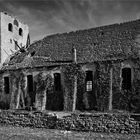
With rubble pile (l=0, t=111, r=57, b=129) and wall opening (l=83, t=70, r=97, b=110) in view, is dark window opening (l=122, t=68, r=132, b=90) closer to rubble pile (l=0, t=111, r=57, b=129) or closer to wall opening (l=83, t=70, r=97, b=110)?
wall opening (l=83, t=70, r=97, b=110)

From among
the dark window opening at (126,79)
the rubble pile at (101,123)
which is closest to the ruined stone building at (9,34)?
the dark window opening at (126,79)

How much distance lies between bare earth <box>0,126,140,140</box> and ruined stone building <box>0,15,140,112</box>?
615cm

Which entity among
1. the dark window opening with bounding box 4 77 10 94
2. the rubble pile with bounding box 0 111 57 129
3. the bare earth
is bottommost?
the bare earth

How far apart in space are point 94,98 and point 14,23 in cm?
1768

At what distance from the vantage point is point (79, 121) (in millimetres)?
10258

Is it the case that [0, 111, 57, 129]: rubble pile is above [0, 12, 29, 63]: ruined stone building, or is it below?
below

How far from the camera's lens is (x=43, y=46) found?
2148 cm

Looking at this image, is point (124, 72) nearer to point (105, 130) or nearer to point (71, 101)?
point (71, 101)

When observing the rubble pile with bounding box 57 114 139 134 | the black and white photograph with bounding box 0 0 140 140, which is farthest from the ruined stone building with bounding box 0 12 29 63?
the rubble pile with bounding box 57 114 139 134

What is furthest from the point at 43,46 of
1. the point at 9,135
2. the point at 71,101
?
the point at 9,135

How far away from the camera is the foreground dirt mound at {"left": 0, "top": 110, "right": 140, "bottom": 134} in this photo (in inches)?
373

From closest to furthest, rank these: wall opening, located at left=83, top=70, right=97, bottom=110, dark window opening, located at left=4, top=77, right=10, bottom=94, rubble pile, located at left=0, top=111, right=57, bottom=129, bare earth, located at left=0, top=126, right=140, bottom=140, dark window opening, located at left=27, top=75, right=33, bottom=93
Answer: bare earth, located at left=0, top=126, right=140, bottom=140, rubble pile, located at left=0, top=111, right=57, bottom=129, wall opening, located at left=83, top=70, right=97, bottom=110, dark window opening, located at left=27, top=75, right=33, bottom=93, dark window opening, located at left=4, top=77, right=10, bottom=94

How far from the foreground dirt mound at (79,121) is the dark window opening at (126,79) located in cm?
630

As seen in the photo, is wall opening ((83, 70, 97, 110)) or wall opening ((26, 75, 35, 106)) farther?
wall opening ((26, 75, 35, 106))
